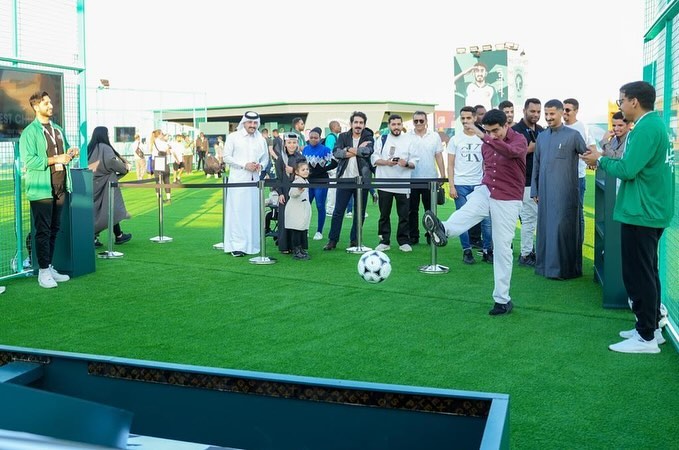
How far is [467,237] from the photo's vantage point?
410 inches

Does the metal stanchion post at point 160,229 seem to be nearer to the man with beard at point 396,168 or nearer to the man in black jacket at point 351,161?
the man in black jacket at point 351,161

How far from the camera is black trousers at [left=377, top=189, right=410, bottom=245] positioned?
11273mm

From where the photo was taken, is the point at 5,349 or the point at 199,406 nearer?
the point at 199,406

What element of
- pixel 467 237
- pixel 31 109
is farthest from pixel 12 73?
pixel 467 237

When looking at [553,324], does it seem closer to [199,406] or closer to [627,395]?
[627,395]

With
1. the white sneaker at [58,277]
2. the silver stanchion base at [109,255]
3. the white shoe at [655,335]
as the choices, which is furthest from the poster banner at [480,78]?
the white shoe at [655,335]

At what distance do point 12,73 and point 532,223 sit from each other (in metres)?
6.68

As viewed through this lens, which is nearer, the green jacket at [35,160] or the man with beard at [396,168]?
the green jacket at [35,160]

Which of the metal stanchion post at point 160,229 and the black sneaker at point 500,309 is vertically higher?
the metal stanchion post at point 160,229

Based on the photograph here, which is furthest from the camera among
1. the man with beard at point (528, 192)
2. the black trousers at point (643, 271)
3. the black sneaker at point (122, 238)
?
the black sneaker at point (122, 238)

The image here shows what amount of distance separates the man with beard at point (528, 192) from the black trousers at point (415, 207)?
2.07 metres

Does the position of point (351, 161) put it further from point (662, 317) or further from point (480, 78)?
point (480, 78)

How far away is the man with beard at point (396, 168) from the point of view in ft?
36.8

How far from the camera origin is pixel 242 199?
11.2 m
